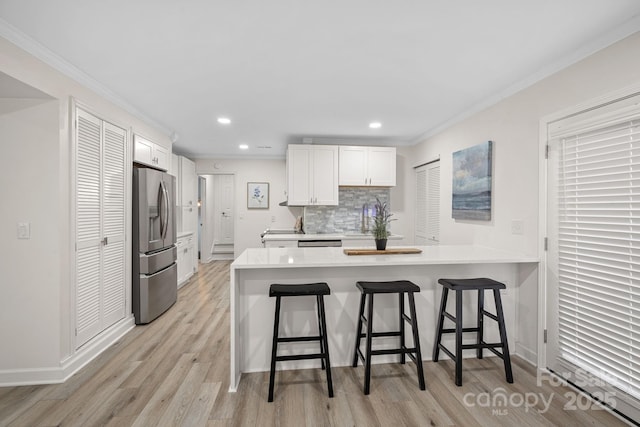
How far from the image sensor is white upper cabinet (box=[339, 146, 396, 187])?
4.72m

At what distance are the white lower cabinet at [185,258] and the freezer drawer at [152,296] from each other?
3.54ft

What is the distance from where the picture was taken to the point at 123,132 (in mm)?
3211

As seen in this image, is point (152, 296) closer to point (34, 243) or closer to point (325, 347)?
point (34, 243)

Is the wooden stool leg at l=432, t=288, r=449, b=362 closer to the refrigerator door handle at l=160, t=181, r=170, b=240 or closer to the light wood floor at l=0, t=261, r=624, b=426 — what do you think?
the light wood floor at l=0, t=261, r=624, b=426

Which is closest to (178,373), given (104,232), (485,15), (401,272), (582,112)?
(104,232)

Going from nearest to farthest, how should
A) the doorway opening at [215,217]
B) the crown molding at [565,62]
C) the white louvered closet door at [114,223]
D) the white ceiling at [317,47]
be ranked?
the white ceiling at [317,47], the crown molding at [565,62], the white louvered closet door at [114,223], the doorway opening at [215,217]

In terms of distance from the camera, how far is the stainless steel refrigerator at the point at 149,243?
338 cm

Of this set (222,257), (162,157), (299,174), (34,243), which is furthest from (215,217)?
(34,243)

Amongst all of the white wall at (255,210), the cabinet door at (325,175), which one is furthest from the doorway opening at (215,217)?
the cabinet door at (325,175)

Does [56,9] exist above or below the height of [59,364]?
above

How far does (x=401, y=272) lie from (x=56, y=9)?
2.80 m

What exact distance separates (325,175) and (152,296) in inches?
107

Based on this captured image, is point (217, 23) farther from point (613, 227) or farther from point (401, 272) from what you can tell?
point (613, 227)

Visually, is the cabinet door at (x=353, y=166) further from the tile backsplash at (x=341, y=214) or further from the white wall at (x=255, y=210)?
the white wall at (x=255, y=210)
